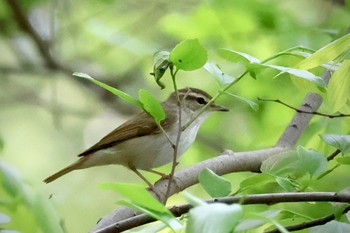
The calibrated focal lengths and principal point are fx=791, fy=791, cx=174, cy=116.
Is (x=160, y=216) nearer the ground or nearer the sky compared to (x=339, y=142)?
nearer the sky

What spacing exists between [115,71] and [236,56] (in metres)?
3.78

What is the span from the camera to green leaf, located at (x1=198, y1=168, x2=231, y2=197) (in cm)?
126

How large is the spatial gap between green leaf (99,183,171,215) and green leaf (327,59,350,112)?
1.70 ft

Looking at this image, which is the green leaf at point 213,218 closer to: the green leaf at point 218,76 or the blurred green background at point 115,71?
the blurred green background at point 115,71

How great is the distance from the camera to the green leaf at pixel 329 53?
4.33 ft

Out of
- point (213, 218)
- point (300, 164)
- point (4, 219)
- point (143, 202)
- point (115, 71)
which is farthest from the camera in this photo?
point (115, 71)

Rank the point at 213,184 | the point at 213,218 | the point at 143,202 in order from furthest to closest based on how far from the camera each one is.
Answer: the point at 213,184 → the point at 143,202 → the point at 213,218

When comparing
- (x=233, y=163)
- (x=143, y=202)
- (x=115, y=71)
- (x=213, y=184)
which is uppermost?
(x=143, y=202)

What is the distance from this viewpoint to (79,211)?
5422 mm

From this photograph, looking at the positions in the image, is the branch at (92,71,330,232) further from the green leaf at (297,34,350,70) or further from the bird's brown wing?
the bird's brown wing

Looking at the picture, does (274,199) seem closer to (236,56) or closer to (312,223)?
(312,223)

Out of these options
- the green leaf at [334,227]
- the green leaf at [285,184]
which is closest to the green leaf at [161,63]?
the green leaf at [285,184]

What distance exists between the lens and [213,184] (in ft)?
4.17

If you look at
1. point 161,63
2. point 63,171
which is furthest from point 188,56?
point 63,171
